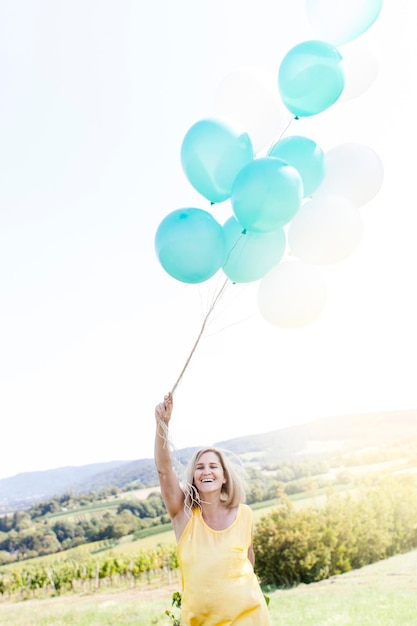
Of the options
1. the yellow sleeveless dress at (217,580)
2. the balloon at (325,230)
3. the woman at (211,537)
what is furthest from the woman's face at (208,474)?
the balloon at (325,230)

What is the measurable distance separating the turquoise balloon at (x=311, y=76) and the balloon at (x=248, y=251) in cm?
67

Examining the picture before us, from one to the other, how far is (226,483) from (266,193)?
130 centimetres

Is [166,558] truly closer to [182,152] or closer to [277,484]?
[277,484]

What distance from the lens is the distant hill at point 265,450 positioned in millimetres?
12039

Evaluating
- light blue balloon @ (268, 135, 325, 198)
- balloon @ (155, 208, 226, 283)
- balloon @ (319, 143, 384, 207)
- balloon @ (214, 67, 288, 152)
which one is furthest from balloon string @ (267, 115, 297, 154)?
balloon @ (155, 208, 226, 283)

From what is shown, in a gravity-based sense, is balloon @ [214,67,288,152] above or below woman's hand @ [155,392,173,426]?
above

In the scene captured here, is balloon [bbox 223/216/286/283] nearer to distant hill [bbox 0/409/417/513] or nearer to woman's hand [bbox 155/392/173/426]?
woman's hand [bbox 155/392/173/426]

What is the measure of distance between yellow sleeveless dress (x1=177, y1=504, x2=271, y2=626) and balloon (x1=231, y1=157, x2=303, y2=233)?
4.48 ft

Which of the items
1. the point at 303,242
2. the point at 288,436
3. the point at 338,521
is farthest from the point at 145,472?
the point at 303,242

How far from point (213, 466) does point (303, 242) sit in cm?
128

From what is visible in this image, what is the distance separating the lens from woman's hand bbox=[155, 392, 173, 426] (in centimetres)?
217

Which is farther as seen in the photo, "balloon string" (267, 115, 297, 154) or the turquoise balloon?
"balloon string" (267, 115, 297, 154)

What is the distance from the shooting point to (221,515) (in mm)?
2209

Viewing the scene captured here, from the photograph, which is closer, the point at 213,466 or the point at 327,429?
the point at 213,466
